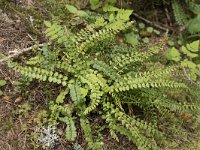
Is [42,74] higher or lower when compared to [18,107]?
higher

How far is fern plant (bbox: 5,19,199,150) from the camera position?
149 inches

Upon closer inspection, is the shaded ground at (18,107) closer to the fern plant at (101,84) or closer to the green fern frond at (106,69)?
the fern plant at (101,84)

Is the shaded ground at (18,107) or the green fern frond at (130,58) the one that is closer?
the shaded ground at (18,107)

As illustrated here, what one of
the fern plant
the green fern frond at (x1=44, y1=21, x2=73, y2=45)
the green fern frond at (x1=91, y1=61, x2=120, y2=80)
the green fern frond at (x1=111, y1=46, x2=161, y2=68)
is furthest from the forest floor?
the green fern frond at (x1=111, y1=46, x2=161, y2=68)

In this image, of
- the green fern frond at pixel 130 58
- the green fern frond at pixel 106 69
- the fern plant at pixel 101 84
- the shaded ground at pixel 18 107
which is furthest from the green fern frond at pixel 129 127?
the green fern frond at pixel 130 58

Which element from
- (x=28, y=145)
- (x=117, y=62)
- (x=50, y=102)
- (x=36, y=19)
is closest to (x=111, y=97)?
(x=117, y=62)

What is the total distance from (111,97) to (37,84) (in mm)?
840

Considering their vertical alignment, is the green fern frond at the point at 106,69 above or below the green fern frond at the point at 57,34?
below

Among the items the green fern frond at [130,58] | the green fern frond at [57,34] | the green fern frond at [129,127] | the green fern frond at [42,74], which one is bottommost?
the green fern frond at [129,127]

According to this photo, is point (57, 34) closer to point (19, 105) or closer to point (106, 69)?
point (106, 69)

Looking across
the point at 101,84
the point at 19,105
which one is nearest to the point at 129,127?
the point at 101,84

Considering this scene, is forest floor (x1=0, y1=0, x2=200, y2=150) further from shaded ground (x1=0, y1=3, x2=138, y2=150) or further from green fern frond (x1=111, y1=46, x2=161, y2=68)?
green fern frond (x1=111, y1=46, x2=161, y2=68)

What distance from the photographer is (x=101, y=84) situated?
3861mm

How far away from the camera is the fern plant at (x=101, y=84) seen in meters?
3.77
